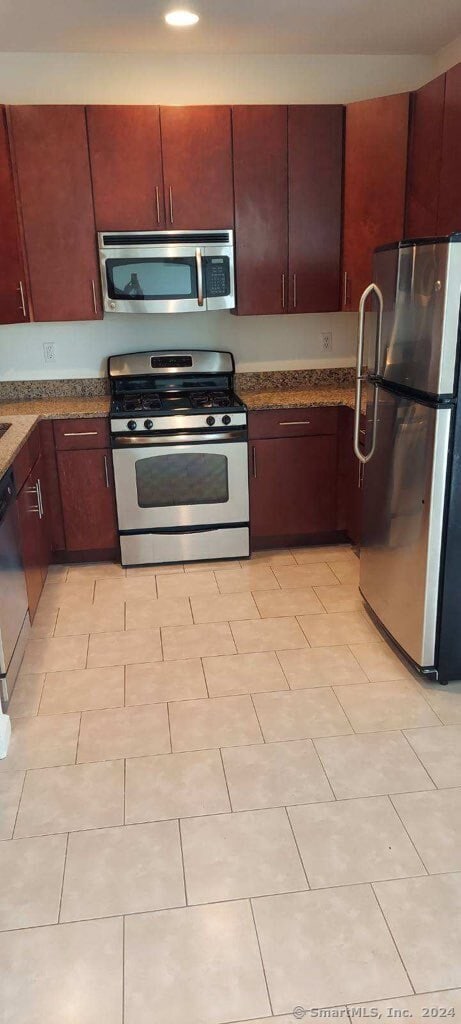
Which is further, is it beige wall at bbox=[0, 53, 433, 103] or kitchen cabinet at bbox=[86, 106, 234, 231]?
beige wall at bbox=[0, 53, 433, 103]

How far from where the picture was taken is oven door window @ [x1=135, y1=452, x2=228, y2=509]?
3.87 m

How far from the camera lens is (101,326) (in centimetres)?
415

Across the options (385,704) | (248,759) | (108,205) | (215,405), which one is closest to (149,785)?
(248,759)

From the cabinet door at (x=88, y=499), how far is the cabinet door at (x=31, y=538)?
0.30 metres

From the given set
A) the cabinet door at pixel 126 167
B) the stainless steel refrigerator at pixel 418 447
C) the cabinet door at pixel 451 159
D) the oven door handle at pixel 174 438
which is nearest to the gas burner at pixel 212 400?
the oven door handle at pixel 174 438

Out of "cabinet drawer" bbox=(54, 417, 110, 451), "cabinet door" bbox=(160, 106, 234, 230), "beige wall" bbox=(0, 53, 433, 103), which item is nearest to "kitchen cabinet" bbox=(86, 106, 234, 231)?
"cabinet door" bbox=(160, 106, 234, 230)

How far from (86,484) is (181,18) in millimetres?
2153

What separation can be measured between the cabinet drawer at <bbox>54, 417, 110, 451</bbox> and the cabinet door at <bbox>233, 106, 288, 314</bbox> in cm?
97

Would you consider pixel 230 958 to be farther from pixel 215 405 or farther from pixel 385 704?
pixel 215 405

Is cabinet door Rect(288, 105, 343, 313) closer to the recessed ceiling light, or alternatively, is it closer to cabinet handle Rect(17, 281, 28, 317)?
the recessed ceiling light

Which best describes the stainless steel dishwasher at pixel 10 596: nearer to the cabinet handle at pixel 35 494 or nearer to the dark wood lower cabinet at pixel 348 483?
the cabinet handle at pixel 35 494

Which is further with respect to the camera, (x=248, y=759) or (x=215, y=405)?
(x=215, y=405)

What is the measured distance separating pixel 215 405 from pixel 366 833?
7.76 ft

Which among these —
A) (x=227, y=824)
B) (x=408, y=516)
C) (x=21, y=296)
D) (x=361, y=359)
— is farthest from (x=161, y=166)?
(x=227, y=824)
